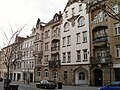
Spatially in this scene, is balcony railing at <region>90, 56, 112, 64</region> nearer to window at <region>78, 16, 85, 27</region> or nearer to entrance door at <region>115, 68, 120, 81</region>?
entrance door at <region>115, 68, 120, 81</region>

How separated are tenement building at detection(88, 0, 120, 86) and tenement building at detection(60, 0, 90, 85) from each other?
54.7 inches

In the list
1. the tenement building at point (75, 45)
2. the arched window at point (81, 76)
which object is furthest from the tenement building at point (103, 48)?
the arched window at point (81, 76)

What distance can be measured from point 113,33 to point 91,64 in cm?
654

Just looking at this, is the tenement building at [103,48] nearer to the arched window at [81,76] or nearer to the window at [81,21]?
the window at [81,21]

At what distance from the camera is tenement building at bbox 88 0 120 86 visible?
32.6m

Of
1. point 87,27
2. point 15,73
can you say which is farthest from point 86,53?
point 15,73

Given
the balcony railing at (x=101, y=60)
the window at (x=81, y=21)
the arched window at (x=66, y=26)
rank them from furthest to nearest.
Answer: the arched window at (x=66, y=26) < the window at (x=81, y=21) < the balcony railing at (x=101, y=60)

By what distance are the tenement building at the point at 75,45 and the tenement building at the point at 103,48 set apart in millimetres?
1390

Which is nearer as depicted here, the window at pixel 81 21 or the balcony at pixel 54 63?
the window at pixel 81 21

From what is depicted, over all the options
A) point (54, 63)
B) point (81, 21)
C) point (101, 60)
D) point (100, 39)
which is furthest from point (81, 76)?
point (81, 21)

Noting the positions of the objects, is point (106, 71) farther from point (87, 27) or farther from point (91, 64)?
point (87, 27)

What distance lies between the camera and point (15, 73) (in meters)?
70.4

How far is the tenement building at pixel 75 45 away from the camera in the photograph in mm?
39250

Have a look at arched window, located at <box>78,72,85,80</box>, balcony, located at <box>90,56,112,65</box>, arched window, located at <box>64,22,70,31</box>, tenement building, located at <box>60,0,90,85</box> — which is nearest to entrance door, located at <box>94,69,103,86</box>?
tenement building, located at <box>60,0,90,85</box>
